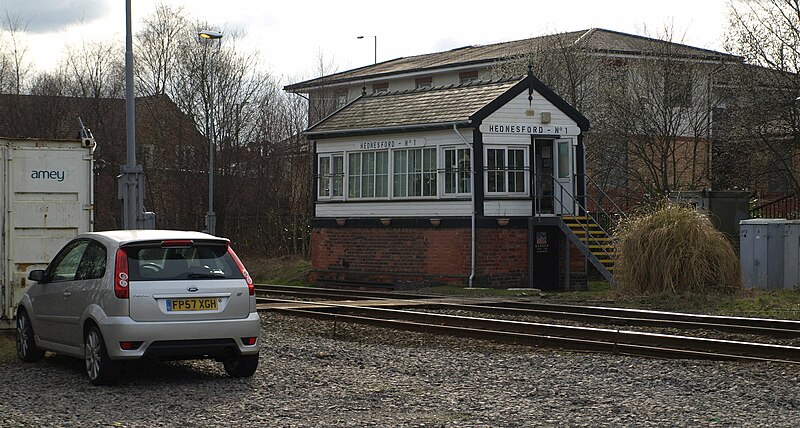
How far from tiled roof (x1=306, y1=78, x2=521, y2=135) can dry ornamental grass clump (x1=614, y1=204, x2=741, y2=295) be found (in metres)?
7.63

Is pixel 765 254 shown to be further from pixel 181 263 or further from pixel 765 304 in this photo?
pixel 181 263

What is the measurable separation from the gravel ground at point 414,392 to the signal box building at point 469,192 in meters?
15.3

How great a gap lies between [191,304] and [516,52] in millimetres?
39462

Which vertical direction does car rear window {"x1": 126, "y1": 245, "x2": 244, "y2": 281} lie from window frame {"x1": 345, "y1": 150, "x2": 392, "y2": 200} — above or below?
below

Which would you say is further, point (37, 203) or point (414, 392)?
point (37, 203)

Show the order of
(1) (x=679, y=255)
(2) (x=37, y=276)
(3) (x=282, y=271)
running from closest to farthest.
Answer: (2) (x=37, y=276) → (1) (x=679, y=255) → (3) (x=282, y=271)

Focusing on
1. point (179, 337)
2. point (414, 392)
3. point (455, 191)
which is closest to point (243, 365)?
point (179, 337)

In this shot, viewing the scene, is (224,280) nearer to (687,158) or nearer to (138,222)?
(138,222)

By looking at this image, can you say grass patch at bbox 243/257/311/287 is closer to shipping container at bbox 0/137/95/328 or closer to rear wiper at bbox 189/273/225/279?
shipping container at bbox 0/137/95/328

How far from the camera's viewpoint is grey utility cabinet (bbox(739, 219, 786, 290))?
76.2 ft

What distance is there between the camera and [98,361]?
10.7 meters

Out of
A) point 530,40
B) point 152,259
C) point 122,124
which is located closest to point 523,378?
point 152,259

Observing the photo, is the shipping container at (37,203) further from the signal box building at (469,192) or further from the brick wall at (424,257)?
the brick wall at (424,257)

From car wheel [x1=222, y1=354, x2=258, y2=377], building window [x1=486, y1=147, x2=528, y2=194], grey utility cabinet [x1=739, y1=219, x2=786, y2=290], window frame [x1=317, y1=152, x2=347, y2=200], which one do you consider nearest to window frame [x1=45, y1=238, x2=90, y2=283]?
car wheel [x1=222, y1=354, x2=258, y2=377]
